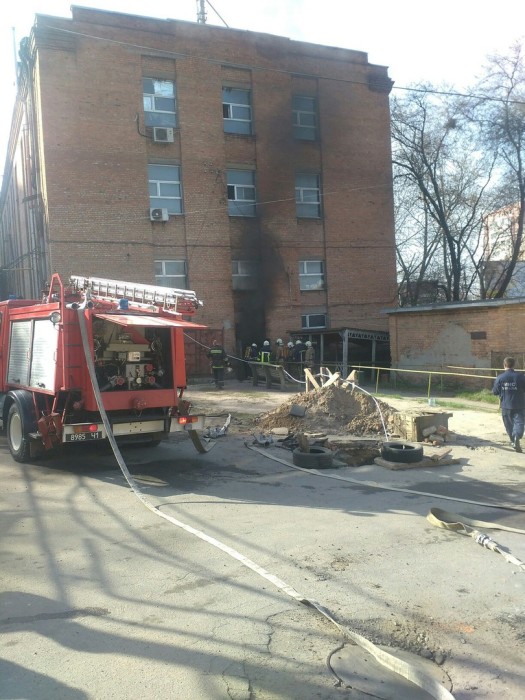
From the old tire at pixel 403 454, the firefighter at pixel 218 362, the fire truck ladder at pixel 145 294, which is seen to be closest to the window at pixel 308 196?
the firefighter at pixel 218 362

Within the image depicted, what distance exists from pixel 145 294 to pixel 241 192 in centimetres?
1568

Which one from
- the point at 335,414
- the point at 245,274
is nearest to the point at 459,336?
the point at 245,274

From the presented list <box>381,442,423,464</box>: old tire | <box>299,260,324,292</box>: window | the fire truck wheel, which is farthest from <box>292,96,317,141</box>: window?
the fire truck wheel

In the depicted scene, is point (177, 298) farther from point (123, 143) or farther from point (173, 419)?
point (123, 143)

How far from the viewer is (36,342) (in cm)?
905

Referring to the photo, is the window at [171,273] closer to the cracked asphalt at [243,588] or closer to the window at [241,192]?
the window at [241,192]

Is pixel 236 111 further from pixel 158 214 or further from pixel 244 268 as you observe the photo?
pixel 244 268

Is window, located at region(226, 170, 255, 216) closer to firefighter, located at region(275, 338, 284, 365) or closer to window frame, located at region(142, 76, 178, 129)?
window frame, located at region(142, 76, 178, 129)

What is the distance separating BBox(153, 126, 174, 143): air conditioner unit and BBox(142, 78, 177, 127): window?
0.67 meters

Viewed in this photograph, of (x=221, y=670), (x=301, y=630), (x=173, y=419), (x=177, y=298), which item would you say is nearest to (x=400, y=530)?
(x=301, y=630)

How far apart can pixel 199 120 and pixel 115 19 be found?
14.9 ft

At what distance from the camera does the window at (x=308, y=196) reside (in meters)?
25.2

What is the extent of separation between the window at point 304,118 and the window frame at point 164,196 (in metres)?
5.69

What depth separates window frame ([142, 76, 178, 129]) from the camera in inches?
892
